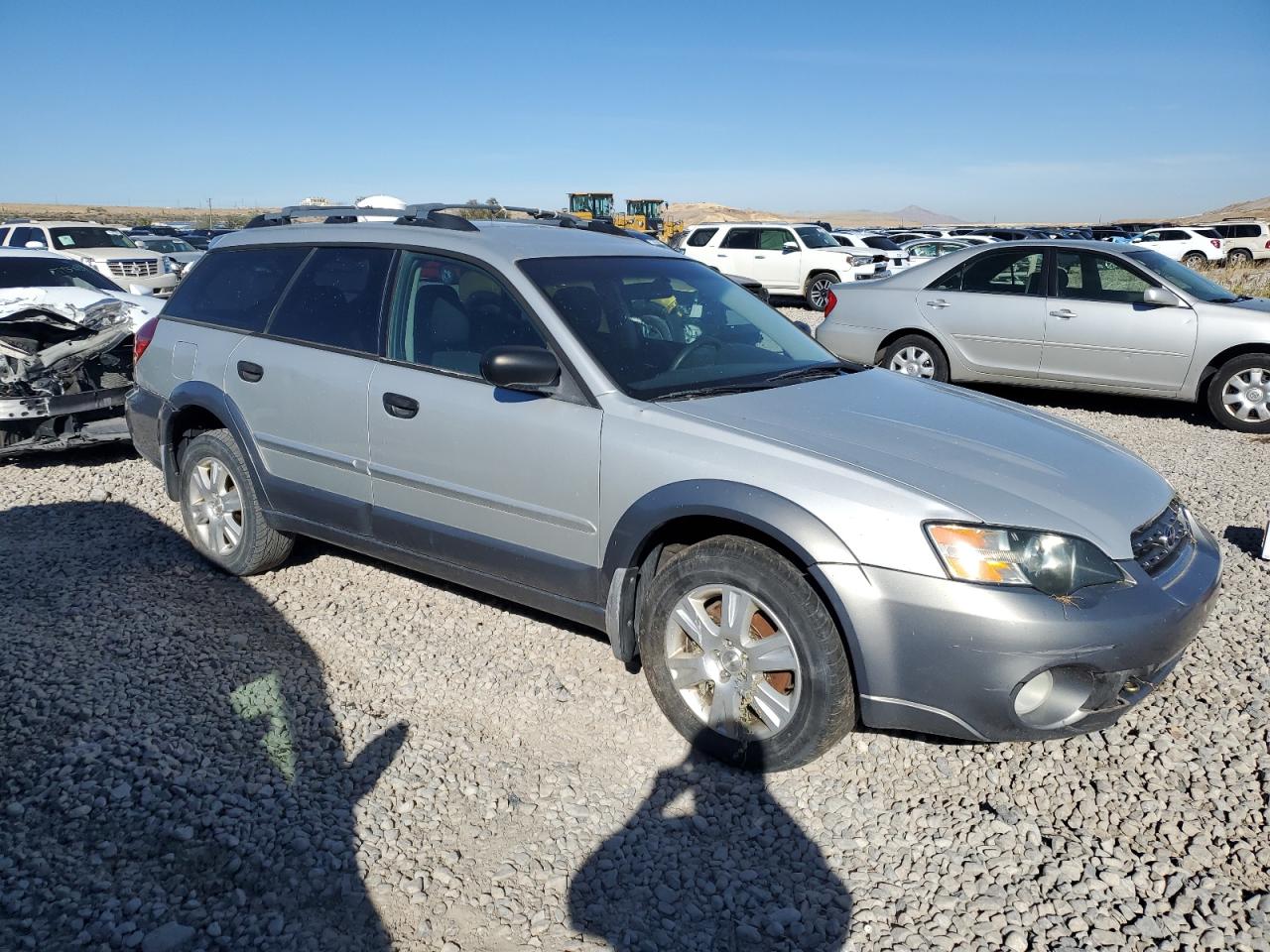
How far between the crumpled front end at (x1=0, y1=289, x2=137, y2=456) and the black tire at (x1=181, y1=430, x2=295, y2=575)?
240 centimetres

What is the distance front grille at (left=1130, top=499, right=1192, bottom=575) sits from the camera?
3135 mm

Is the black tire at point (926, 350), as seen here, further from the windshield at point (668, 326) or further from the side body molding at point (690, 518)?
the side body molding at point (690, 518)

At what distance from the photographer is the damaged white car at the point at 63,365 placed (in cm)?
695

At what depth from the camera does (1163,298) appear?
8.49 metres

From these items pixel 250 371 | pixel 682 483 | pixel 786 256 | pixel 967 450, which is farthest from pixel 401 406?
pixel 786 256

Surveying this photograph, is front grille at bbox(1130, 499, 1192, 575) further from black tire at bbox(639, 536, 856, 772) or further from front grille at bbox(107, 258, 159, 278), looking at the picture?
front grille at bbox(107, 258, 159, 278)

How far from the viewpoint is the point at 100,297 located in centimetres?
781

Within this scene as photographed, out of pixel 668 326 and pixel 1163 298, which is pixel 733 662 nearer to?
pixel 668 326

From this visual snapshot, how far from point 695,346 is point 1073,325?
6086 mm

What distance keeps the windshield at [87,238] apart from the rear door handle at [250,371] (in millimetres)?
16111

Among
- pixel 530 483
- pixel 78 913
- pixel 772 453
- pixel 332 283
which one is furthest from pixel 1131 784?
pixel 332 283

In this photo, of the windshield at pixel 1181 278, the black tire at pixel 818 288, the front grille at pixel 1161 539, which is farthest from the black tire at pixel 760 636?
the black tire at pixel 818 288

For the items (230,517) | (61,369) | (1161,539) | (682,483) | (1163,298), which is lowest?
(230,517)

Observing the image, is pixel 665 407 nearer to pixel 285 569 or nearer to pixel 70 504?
pixel 285 569
